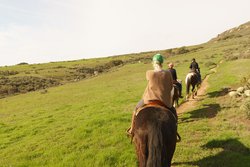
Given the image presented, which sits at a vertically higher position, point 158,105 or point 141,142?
point 158,105

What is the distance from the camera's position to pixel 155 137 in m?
7.30

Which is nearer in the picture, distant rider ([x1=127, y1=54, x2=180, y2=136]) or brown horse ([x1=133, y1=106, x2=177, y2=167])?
brown horse ([x1=133, y1=106, x2=177, y2=167])

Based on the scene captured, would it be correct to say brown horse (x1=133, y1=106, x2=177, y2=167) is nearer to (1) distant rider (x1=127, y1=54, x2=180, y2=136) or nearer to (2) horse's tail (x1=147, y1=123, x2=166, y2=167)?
(2) horse's tail (x1=147, y1=123, x2=166, y2=167)

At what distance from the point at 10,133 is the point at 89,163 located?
9615 mm

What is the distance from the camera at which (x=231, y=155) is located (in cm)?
1062

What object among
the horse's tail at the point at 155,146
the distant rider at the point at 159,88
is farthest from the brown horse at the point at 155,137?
the distant rider at the point at 159,88

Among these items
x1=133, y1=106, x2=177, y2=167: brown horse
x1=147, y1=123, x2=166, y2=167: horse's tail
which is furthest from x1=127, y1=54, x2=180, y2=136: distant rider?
x1=147, y1=123, x2=166, y2=167: horse's tail

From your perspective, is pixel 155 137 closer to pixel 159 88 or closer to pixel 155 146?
pixel 155 146

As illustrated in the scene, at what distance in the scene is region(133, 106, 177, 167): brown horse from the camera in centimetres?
727

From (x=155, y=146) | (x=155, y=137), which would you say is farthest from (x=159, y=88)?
(x=155, y=146)

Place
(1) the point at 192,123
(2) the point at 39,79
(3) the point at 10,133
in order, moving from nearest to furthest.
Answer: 1. (1) the point at 192,123
2. (3) the point at 10,133
3. (2) the point at 39,79

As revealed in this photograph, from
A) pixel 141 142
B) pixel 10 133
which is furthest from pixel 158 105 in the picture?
pixel 10 133

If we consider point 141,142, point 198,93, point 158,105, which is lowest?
point 198,93

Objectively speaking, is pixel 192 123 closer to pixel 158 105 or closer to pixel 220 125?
pixel 220 125
